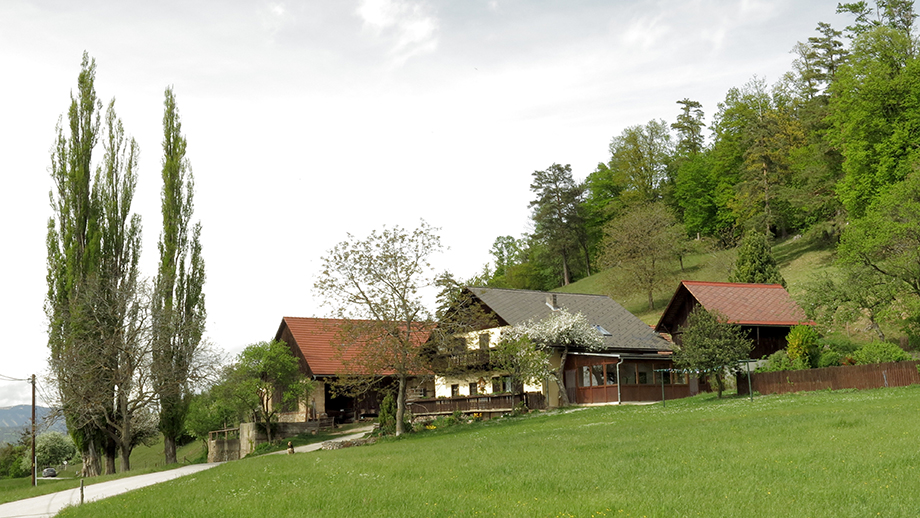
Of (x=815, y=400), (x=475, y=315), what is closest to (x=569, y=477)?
(x=815, y=400)

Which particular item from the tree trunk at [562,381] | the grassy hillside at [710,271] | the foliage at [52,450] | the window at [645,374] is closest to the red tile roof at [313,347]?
the tree trunk at [562,381]

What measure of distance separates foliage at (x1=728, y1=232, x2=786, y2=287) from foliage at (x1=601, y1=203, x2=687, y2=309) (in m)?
9.53

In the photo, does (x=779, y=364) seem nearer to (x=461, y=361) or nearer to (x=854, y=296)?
(x=854, y=296)

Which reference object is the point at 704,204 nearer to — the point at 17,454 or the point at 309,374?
the point at 309,374

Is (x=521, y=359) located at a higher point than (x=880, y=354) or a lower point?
higher

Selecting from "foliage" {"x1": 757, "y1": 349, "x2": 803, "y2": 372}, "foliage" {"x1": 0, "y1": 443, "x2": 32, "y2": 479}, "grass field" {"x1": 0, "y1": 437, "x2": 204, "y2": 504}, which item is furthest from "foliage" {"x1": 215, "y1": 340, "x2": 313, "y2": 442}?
"foliage" {"x1": 0, "y1": 443, "x2": 32, "y2": 479}

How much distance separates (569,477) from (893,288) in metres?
28.8

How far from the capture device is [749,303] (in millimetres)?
43719

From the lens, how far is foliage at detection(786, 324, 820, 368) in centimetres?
3353

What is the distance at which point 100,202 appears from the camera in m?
36.0

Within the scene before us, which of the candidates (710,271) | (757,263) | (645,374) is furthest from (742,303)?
(710,271)

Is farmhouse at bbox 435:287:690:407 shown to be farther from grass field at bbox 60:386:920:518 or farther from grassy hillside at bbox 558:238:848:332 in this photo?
grass field at bbox 60:386:920:518

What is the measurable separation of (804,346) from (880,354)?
3.40m

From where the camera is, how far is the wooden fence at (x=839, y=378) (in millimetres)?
29109
